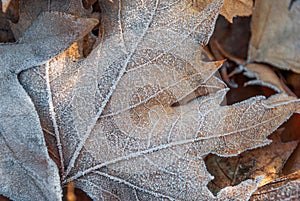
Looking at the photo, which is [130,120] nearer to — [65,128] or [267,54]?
[65,128]

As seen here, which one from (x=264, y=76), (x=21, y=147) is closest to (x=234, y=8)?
(x=264, y=76)

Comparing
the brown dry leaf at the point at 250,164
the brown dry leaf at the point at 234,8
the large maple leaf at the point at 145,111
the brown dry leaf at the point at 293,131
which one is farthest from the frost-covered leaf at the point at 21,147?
the brown dry leaf at the point at 293,131

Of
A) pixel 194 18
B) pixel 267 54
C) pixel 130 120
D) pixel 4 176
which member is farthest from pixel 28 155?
pixel 267 54

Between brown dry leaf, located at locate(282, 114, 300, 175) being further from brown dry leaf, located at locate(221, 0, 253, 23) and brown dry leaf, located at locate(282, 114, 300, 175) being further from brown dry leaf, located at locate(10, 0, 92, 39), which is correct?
brown dry leaf, located at locate(10, 0, 92, 39)

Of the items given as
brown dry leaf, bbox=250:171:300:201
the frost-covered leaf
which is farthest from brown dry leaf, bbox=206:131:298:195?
the frost-covered leaf

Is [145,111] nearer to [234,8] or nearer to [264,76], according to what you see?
[234,8]
